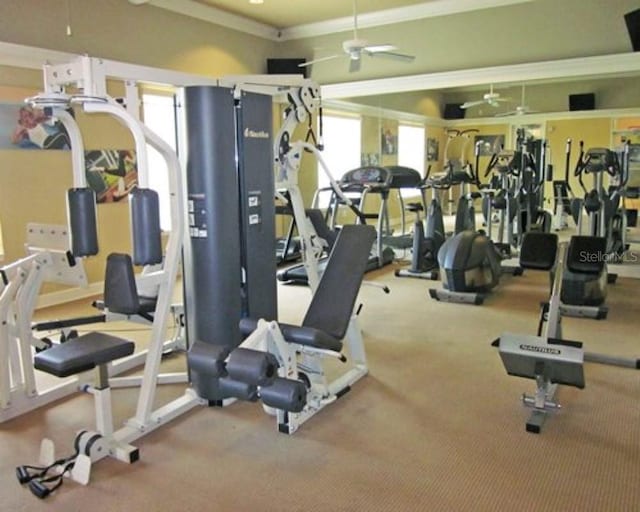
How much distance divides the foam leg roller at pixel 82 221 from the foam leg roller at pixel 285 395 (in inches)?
43.4

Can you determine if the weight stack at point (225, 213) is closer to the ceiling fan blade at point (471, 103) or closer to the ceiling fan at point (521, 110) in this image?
the ceiling fan blade at point (471, 103)

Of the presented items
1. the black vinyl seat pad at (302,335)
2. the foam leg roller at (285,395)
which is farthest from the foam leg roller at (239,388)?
the black vinyl seat pad at (302,335)

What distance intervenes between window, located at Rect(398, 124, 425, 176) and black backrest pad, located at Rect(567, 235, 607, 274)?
4704 millimetres

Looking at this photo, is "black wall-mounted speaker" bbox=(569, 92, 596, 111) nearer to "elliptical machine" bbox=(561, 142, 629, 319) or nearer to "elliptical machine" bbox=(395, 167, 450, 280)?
"elliptical machine" bbox=(561, 142, 629, 319)

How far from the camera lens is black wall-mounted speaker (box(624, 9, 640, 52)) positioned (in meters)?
5.30

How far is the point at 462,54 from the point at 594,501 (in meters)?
5.42

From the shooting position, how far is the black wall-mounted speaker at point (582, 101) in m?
7.50

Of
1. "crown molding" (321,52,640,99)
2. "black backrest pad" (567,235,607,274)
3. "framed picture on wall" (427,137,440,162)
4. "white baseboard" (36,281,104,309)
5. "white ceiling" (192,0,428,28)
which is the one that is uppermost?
"white ceiling" (192,0,428,28)

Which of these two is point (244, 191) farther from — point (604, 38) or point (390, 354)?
point (604, 38)

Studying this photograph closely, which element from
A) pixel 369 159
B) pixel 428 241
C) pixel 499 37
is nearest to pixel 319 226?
pixel 428 241

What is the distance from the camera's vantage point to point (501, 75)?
620cm

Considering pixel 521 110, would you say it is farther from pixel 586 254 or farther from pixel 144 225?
pixel 144 225

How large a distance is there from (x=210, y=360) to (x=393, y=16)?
18.9 feet

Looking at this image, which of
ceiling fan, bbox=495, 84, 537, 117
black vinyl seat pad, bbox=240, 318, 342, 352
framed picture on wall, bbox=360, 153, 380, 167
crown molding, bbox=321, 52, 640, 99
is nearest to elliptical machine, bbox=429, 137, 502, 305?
crown molding, bbox=321, 52, 640, 99
